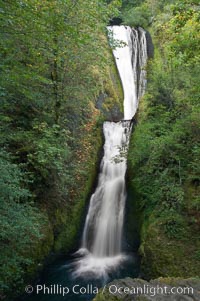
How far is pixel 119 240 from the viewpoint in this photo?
8.67 meters

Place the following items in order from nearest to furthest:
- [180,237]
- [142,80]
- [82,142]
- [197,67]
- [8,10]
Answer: [8,10] → [180,237] → [197,67] → [82,142] → [142,80]

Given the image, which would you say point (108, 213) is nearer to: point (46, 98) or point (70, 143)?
point (70, 143)

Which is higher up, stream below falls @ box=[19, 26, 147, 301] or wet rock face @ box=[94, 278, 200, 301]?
wet rock face @ box=[94, 278, 200, 301]

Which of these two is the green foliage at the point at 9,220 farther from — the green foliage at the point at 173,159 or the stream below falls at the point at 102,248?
the green foliage at the point at 173,159

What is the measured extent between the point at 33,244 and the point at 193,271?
371cm

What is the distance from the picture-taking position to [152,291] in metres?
2.72

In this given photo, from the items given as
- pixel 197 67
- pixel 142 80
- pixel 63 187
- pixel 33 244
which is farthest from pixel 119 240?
pixel 142 80

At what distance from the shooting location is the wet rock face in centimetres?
260

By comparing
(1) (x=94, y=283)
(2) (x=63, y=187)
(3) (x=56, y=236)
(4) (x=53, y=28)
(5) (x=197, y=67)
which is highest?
(4) (x=53, y=28)

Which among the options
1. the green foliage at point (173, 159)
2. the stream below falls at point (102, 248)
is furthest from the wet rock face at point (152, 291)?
the stream below falls at point (102, 248)

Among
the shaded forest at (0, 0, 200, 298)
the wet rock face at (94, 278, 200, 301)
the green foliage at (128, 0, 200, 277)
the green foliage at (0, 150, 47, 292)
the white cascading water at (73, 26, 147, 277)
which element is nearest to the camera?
the wet rock face at (94, 278, 200, 301)

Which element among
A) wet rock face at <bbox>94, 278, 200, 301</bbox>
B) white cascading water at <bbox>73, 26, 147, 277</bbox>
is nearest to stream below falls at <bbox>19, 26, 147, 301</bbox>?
white cascading water at <bbox>73, 26, 147, 277</bbox>

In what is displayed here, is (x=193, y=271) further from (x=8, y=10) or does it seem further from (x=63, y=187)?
(x=8, y=10)

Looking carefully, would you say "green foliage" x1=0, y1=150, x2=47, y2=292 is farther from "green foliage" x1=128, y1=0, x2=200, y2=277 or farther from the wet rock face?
"green foliage" x1=128, y1=0, x2=200, y2=277
